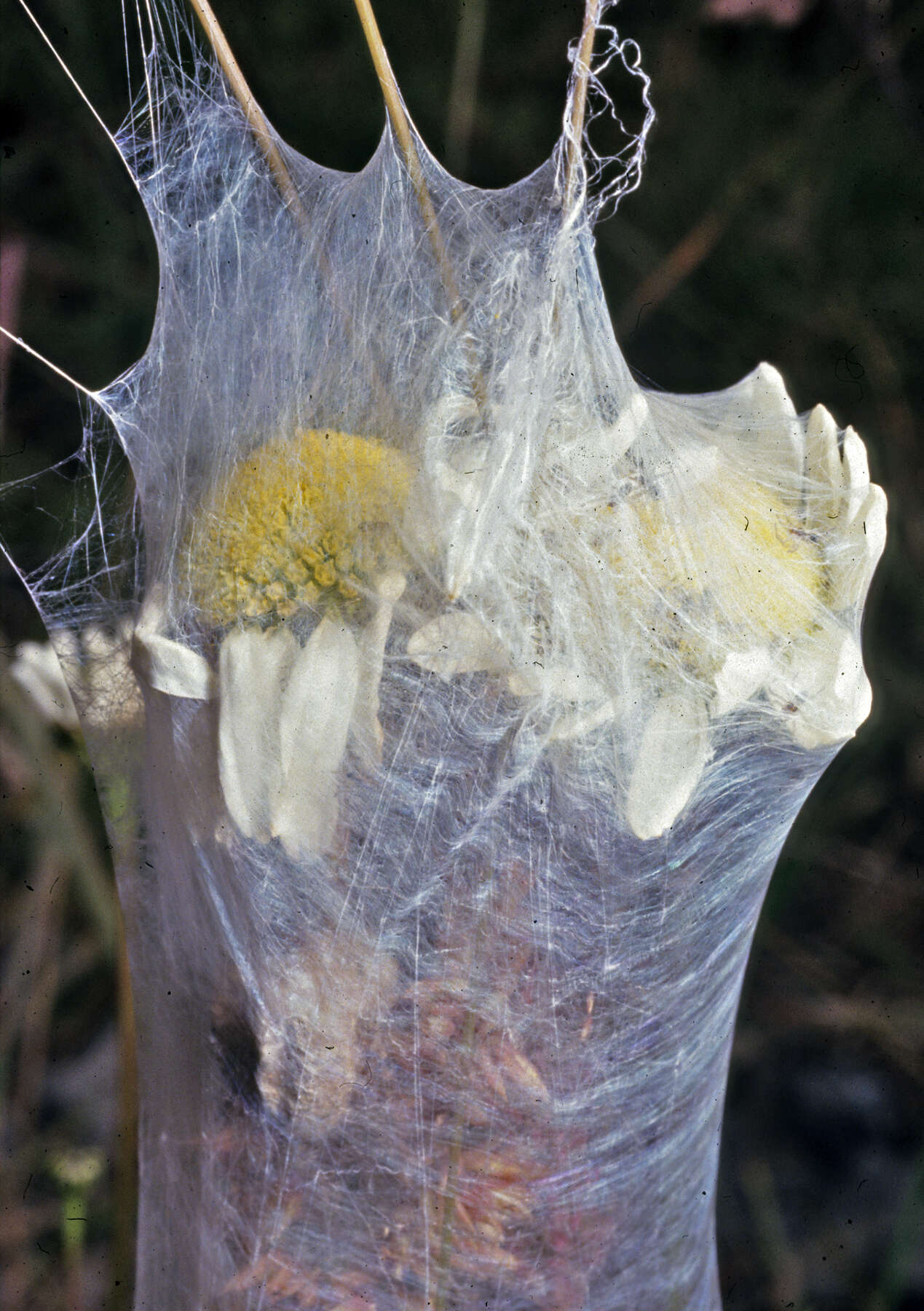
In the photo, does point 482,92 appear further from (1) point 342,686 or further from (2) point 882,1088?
(2) point 882,1088

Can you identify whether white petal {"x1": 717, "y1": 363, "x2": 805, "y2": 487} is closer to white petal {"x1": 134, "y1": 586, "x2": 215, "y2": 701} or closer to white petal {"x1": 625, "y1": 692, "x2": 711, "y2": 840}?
white petal {"x1": 625, "y1": 692, "x2": 711, "y2": 840}

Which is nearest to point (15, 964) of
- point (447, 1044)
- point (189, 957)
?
point (189, 957)

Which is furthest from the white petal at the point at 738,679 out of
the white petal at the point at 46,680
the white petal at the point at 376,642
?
the white petal at the point at 46,680

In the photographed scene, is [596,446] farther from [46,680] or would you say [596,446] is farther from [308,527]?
[46,680]

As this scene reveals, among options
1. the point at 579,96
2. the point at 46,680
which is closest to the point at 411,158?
the point at 579,96

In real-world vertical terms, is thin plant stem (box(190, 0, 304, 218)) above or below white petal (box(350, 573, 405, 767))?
above

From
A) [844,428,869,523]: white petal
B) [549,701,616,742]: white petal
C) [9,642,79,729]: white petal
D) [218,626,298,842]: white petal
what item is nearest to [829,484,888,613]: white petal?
[844,428,869,523]: white petal
